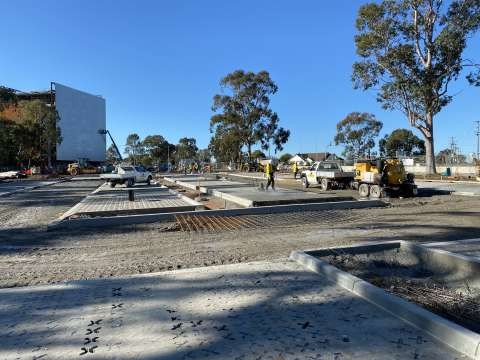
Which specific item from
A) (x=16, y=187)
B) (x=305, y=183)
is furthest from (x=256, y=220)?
(x=16, y=187)

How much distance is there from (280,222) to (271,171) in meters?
10.7

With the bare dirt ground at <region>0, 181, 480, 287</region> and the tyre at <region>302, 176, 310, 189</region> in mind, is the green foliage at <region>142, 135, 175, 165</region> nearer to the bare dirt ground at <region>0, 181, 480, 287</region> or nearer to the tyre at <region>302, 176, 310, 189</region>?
the tyre at <region>302, 176, 310, 189</region>

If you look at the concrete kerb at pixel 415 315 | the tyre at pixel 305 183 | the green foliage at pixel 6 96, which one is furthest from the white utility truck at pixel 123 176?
the concrete kerb at pixel 415 315

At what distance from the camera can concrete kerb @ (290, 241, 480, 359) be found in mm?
3652

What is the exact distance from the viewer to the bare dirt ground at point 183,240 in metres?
7.85

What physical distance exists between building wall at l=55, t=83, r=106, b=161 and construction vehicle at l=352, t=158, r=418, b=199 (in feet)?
332

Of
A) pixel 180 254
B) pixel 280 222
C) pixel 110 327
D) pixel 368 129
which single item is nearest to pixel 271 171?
pixel 280 222

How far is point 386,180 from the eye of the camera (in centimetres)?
2105

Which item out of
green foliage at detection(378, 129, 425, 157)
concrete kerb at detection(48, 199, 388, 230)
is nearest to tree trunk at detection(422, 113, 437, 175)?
concrete kerb at detection(48, 199, 388, 230)

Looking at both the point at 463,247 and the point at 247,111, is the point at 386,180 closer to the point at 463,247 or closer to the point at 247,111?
the point at 463,247

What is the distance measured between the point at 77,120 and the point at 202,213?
11783 centimetres

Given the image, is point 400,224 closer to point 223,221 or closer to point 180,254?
point 223,221

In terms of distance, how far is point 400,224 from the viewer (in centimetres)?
1223

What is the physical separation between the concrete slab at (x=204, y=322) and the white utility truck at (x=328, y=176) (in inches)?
812
